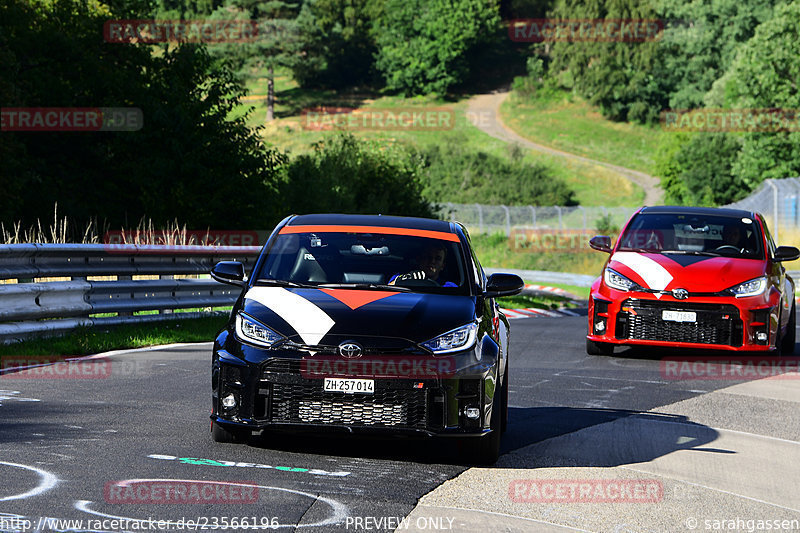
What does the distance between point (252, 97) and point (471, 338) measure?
394 ft

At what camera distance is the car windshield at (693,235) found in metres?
14.4

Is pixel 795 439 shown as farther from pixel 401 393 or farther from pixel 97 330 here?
pixel 97 330

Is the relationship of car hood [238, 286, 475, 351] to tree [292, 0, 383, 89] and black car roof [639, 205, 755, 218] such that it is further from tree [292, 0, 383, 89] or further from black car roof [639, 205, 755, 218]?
tree [292, 0, 383, 89]

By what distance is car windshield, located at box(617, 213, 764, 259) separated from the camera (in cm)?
1443

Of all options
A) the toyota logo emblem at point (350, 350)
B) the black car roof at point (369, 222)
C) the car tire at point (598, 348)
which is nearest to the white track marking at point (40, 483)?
the toyota logo emblem at point (350, 350)

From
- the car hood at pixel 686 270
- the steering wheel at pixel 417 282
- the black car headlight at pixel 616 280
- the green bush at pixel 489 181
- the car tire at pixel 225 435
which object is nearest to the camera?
the car tire at pixel 225 435

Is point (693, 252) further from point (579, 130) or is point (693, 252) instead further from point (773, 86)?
point (579, 130)

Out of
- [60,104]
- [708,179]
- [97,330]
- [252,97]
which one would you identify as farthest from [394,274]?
[252,97]

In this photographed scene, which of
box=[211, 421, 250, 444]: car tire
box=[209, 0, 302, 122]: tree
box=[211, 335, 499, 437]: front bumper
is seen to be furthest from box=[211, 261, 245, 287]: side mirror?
Result: box=[209, 0, 302, 122]: tree

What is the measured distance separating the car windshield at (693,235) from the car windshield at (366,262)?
6578 millimetres

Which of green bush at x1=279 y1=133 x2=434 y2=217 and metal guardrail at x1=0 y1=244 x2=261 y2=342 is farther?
green bush at x1=279 y1=133 x2=434 y2=217

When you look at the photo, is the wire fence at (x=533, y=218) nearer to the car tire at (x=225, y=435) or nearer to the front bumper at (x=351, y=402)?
the car tire at (x=225, y=435)

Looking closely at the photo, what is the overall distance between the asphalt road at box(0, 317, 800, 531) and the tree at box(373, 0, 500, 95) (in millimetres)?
113145

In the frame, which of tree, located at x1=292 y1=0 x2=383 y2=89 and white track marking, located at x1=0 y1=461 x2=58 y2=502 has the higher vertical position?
tree, located at x1=292 y1=0 x2=383 y2=89
